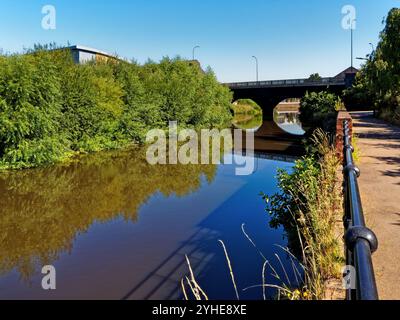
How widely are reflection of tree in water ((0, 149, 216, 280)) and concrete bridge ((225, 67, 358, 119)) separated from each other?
118 feet

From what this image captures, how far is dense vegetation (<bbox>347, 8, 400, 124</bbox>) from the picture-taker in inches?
749

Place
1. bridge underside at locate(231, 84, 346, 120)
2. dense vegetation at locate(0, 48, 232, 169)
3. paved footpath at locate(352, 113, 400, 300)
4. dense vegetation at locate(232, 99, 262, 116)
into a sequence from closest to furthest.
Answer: paved footpath at locate(352, 113, 400, 300)
dense vegetation at locate(0, 48, 232, 169)
bridge underside at locate(231, 84, 346, 120)
dense vegetation at locate(232, 99, 262, 116)

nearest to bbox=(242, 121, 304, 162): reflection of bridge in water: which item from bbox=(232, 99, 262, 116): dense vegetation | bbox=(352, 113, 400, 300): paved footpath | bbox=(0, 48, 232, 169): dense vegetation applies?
bbox=(0, 48, 232, 169): dense vegetation

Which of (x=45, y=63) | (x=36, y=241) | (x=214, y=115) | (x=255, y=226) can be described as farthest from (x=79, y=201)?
(x=214, y=115)

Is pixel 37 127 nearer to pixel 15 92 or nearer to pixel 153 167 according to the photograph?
pixel 15 92

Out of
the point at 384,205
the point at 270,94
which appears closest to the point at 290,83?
the point at 270,94

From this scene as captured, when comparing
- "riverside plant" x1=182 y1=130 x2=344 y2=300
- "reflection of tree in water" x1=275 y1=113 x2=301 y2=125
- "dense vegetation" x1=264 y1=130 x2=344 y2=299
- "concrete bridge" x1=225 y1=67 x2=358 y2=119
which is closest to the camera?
"riverside plant" x1=182 y1=130 x2=344 y2=300

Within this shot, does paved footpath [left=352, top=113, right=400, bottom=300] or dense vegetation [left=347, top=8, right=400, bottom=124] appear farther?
dense vegetation [left=347, top=8, right=400, bottom=124]

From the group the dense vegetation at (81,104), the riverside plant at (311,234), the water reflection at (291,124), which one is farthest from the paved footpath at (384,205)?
the water reflection at (291,124)

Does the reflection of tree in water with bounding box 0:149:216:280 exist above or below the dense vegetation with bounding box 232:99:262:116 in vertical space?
below

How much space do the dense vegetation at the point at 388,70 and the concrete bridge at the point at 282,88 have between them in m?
22.6

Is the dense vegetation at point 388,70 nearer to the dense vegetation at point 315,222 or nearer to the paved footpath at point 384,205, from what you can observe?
the paved footpath at point 384,205

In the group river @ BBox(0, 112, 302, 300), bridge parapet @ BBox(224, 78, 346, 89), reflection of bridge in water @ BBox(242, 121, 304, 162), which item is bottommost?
river @ BBox(0, 112, 302, 300)

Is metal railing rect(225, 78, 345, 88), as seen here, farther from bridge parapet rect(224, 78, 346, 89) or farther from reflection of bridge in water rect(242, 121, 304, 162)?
reflection of bridge in water rect(242, 121, 304, 162)
